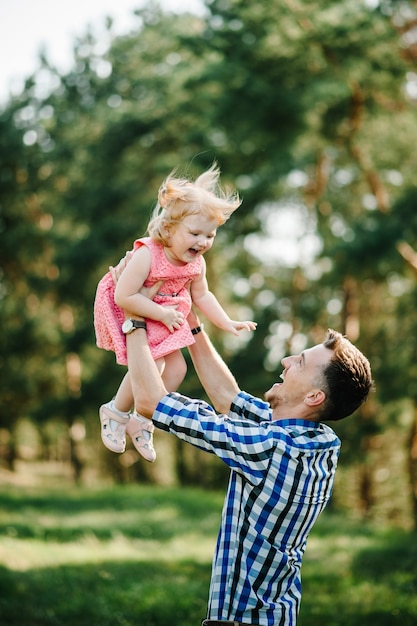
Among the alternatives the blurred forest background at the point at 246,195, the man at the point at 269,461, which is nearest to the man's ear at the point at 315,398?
the man at the point at 269,461

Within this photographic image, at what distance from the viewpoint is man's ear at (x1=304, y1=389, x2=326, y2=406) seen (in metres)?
2.86

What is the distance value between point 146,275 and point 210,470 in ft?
80.3

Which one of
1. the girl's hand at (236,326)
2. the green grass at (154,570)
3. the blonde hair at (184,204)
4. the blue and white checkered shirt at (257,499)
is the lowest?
the green grass at (154,570)

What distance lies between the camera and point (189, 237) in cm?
289

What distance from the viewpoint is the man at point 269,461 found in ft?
8.98

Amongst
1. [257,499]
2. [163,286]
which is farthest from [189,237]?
[257,499]

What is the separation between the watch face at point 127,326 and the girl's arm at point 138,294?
0.04 metres

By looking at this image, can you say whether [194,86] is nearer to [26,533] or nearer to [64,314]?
[26,533]

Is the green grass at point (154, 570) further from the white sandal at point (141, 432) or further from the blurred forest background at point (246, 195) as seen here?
the white sandal at point (141, 432)

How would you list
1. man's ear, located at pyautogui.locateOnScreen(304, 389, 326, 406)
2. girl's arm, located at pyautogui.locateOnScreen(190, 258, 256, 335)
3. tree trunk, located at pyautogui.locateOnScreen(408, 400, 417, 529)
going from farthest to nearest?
tree trunk, located at pyautogui.locateOnScreen(408, 400, 417, 529) < girl's arm, located at pyautogui.locateOnScreen(190, 258, 256, 335) < man's ear, located at pyautogui.locateOnScreen(304, 389, 326, 406)

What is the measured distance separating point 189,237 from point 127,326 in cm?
39

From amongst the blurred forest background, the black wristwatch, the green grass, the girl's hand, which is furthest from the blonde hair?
the blurred forest background

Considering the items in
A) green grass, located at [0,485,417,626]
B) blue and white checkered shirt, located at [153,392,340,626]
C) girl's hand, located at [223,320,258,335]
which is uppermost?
girl's hand, located at [223,320,258,335]

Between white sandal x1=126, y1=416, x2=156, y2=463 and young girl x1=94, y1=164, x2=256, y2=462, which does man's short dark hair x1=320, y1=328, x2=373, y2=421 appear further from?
white sandal x1=126, y1=416, x2=156, y2=463
